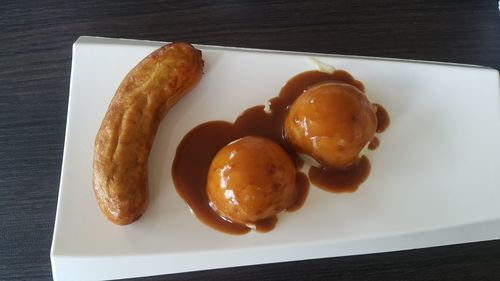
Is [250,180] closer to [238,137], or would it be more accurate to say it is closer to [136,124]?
[238,137]

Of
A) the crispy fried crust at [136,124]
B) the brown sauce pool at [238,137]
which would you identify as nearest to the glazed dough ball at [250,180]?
the brown sauce pool at [238,137]

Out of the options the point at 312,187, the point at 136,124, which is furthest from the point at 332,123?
the point at 136,124

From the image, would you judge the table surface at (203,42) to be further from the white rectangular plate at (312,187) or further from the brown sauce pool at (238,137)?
the brown sauce pool at (238,137)

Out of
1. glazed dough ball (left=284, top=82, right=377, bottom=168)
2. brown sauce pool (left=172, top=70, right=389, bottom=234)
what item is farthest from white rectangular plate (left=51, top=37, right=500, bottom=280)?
glazed dough ball (left=284, top=82, right=377, bottom=168)

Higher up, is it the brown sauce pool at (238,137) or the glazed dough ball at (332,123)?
the glazed dough ball at (332,123)

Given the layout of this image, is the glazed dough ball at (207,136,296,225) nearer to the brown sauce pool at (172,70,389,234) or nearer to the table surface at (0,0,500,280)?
the brown sauce pool at (172,70,389,234)
